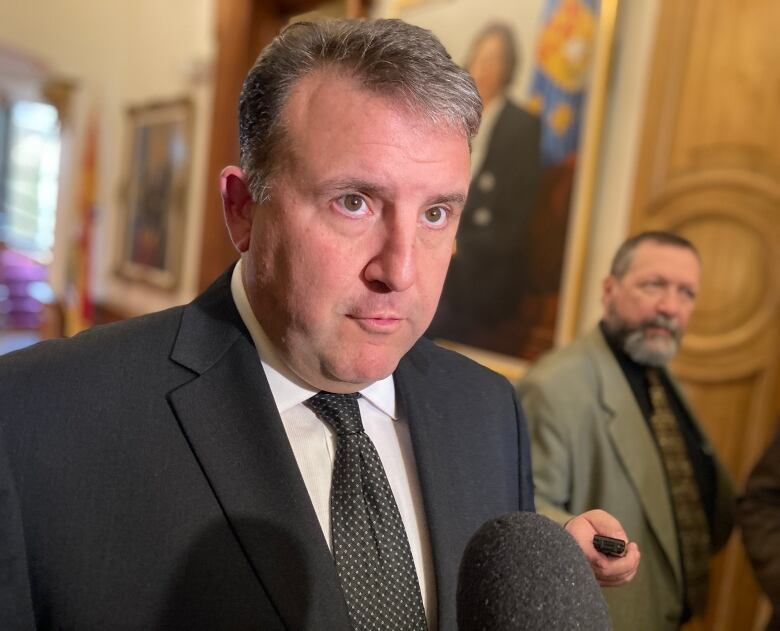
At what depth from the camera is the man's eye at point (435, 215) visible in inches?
40.7

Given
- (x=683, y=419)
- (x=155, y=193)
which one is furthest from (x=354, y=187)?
(x=155, y=193)

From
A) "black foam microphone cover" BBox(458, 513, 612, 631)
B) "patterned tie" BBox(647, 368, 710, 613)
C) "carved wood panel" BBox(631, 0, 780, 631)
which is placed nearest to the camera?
"black foam microphone cover" BBox(458, 513, 612, 631)

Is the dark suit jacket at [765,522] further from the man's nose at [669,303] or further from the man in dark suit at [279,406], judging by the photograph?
the man in dark suit at [279,406]

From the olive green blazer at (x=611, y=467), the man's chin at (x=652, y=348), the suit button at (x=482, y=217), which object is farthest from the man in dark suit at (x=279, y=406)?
the suit button at (x=482, y=217)

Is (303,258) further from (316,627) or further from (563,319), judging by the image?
(563,319)

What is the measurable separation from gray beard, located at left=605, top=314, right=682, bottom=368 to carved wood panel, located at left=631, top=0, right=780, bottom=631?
31.3 inches

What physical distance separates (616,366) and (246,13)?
4400mm

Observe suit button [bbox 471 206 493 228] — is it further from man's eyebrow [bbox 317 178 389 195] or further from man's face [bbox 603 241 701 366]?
man's eyebrow [bbox 317 178 389 195]

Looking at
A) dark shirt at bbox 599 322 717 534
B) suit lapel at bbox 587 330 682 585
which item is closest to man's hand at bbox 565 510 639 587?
suit lapel at bbox 587 330 682 585

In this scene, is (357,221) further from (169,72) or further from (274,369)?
(169,72)

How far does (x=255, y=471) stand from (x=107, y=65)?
8.11 meters

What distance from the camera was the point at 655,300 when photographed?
6.83 feet

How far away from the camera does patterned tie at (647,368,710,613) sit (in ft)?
6.31

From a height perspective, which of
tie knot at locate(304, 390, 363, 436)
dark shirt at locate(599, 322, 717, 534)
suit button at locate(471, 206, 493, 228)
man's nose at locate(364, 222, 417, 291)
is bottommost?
dark shirt at locate(599, 322, 717, 534)
